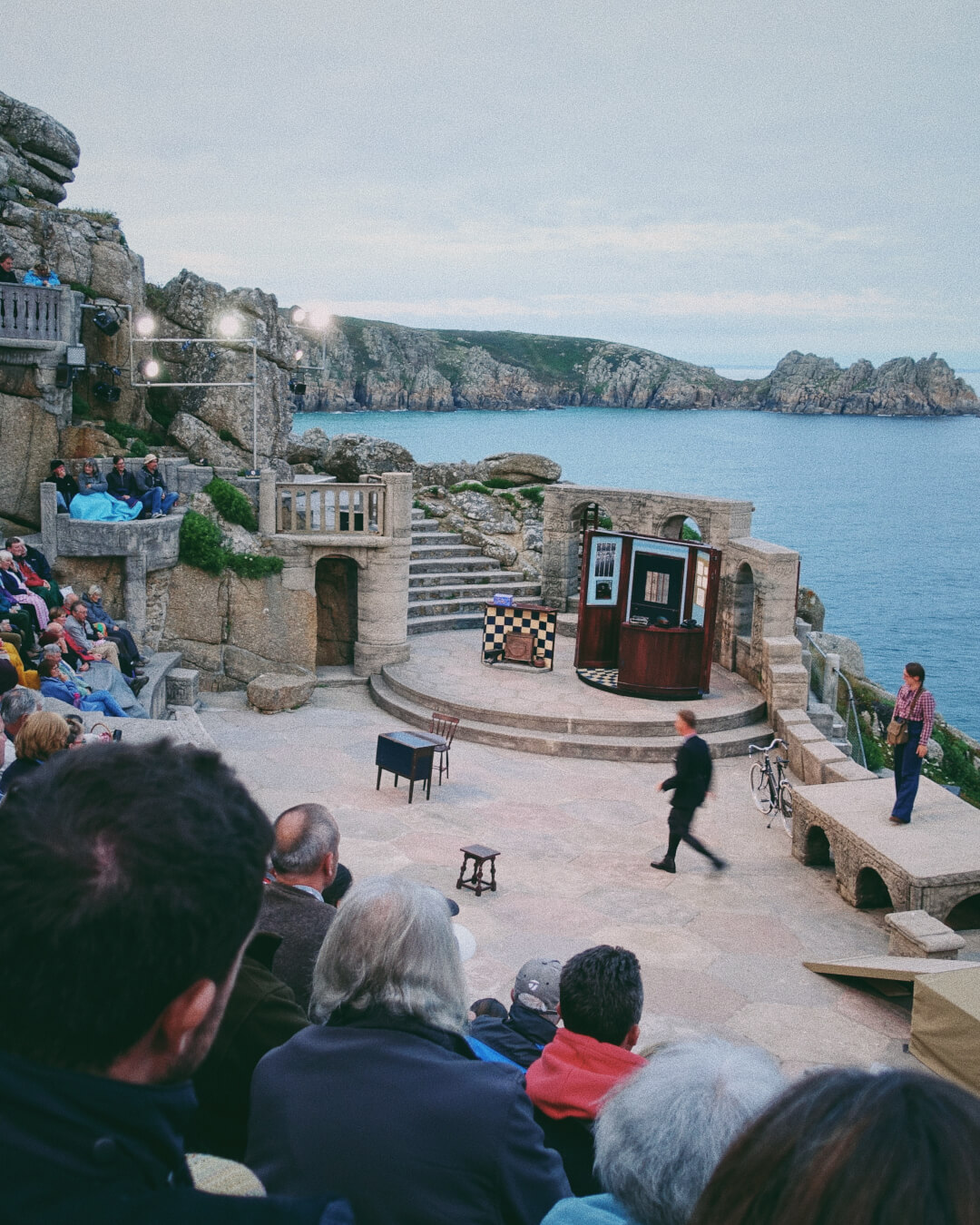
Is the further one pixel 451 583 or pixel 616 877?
pixel 451 583

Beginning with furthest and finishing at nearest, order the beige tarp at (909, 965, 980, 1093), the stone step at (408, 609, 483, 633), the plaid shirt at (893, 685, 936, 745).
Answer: the stone step at (408, 609, 483, 633) < the plaid shirt at (893, 685, 936, 745) < the beige tarp at (909, 965, 980, 1093)

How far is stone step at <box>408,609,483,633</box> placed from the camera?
19.6m

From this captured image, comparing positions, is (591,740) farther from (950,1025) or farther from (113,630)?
(950,1025)

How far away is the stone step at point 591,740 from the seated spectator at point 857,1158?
1321cm

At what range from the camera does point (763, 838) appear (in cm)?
1202

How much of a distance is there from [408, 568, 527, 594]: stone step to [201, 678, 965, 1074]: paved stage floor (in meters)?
5.37

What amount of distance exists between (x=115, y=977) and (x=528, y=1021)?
3.36 metres

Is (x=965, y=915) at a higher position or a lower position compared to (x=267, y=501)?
lower

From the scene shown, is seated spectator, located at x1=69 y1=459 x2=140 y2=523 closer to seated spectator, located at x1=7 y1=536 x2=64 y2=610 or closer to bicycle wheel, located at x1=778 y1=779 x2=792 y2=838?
seated spectator, located at x1=7 y1=536 x2=64 y2=610

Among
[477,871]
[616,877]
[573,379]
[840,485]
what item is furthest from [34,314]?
[573,379]

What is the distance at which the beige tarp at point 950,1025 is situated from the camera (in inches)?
246

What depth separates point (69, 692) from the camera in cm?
1057

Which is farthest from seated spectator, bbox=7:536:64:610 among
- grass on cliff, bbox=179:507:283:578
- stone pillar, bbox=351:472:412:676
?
stone pillar, bbox=351:472:412:676

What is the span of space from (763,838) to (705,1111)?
10314 millimetres
